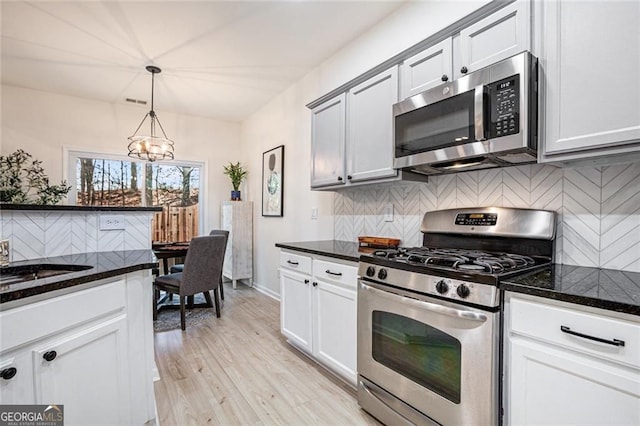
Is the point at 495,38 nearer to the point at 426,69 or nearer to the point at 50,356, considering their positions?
the point at 426,69

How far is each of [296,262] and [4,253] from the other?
5.57 feet

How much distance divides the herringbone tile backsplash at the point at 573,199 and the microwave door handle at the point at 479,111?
0.39 metres

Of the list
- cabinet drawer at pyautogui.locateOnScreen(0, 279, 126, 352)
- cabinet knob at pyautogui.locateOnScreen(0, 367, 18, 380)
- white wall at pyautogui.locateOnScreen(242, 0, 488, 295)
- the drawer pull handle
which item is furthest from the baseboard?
the drawer pull handle

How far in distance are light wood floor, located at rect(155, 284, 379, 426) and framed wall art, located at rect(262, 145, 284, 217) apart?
5.60 feet

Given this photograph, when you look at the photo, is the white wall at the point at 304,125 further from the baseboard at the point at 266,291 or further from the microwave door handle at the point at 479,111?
the microwave door handle at the point at 479,111

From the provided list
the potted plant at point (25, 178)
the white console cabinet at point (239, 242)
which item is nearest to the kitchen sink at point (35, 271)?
the potted plant at point (25, 178)

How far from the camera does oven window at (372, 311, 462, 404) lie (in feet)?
4.58

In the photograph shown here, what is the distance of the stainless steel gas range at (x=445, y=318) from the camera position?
1.28 m

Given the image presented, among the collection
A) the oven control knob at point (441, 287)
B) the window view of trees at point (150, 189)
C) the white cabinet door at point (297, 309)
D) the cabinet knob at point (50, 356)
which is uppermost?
the window view of trees at point (150, 189)

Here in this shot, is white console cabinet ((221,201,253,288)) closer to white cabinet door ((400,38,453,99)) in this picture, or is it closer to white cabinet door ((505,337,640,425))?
white cabinet door ((400,38,453,99))

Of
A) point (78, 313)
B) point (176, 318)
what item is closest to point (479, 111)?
point (78, 313)

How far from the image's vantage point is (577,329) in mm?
1060

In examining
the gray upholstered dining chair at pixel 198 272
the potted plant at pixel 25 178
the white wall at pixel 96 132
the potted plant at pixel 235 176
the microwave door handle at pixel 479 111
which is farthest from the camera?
the potted plant at pixel 235 176

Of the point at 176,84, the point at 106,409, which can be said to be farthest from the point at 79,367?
the point at 176,84
